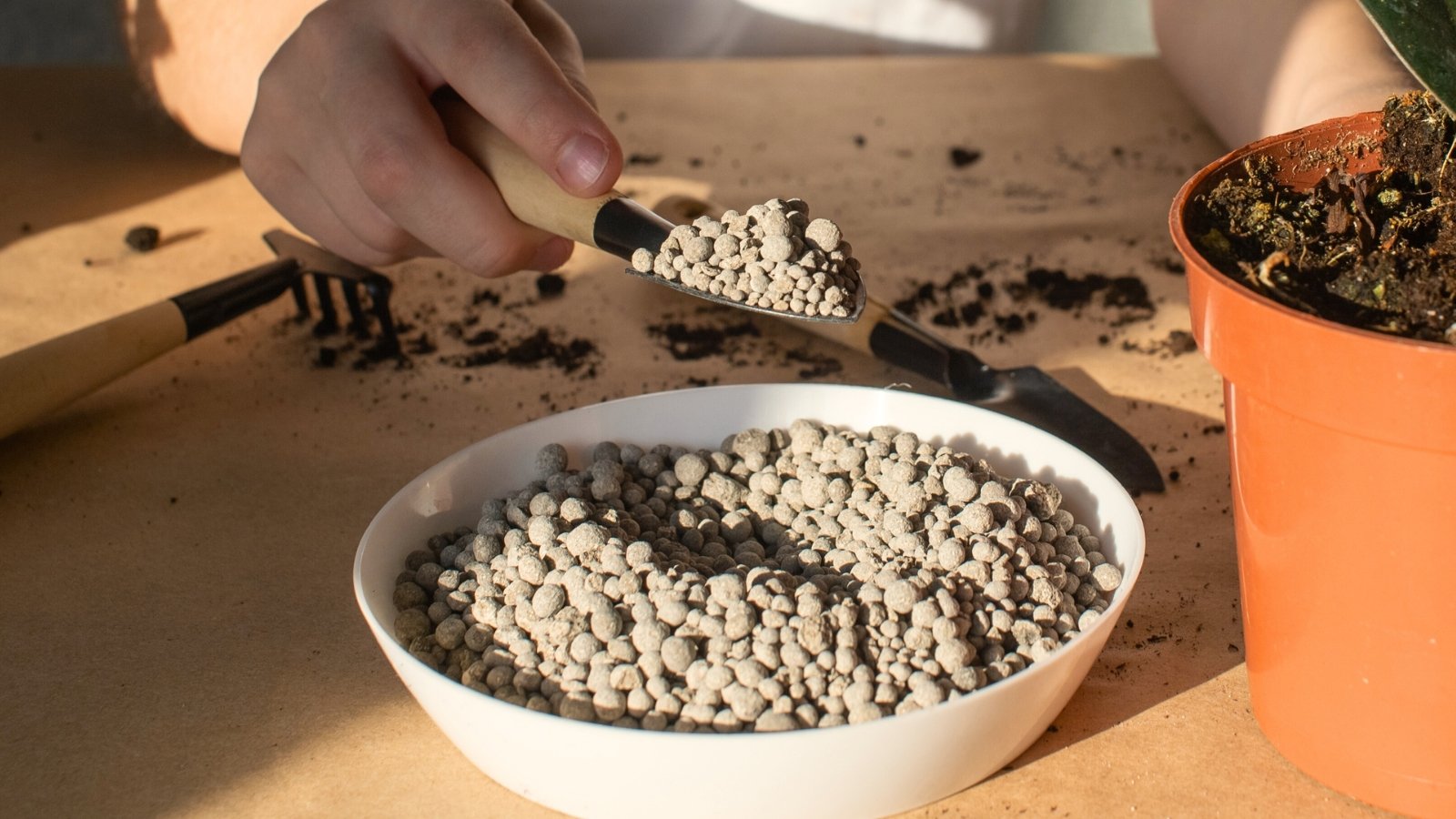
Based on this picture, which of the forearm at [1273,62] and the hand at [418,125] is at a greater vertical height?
the hand at [418,125]

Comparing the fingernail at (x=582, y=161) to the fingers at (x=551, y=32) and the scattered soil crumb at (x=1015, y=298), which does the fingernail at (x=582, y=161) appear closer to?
the fingers at (x=551, y=32)

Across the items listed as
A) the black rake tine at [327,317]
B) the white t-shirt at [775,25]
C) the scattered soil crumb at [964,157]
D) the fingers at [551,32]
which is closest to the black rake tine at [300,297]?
the black rake tine at [327,317]

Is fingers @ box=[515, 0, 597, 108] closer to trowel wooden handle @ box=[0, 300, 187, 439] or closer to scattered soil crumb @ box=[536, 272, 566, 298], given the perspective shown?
scattered soil crumb @ box=[536, 272, 566, 298]

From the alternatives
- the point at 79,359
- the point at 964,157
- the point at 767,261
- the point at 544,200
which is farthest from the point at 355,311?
the point at 964,157

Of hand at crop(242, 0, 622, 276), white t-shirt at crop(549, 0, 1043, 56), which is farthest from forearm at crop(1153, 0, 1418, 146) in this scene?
hand at crop(242, 0, 622, 276)

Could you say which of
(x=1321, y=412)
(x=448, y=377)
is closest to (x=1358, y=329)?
(x=1321, y=412)

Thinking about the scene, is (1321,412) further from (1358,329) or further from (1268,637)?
(1268,637)
